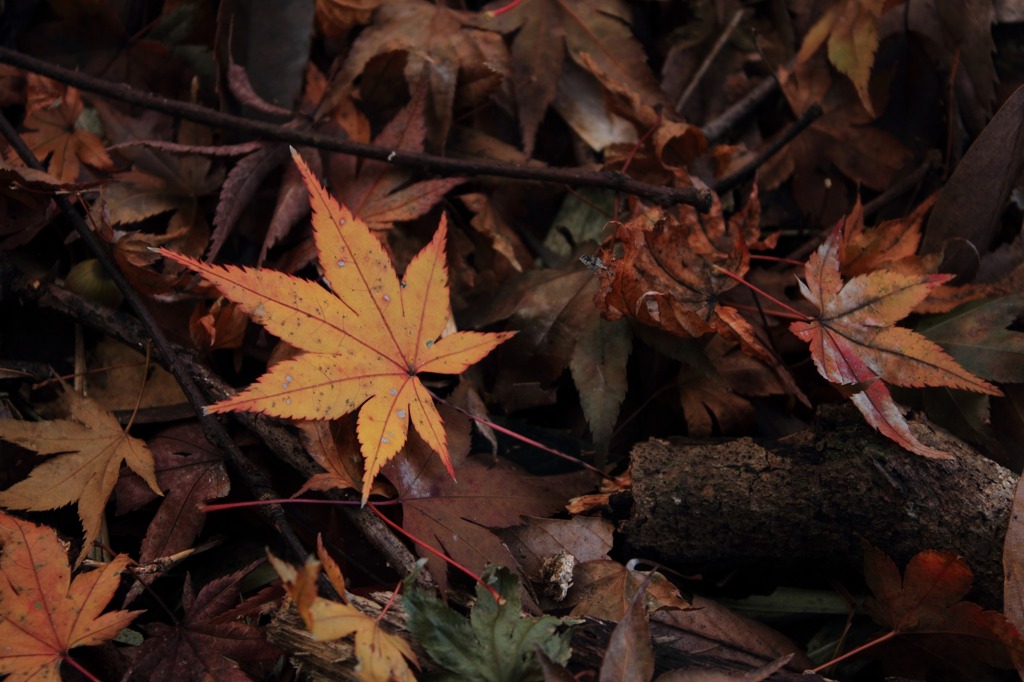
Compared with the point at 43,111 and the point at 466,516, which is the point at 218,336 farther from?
the point at 43,111

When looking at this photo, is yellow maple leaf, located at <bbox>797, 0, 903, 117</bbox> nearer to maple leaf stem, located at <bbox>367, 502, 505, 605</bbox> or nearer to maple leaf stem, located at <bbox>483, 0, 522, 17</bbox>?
maple leaf stem, located at <bbox>483, 0, 522, 17</bbox>

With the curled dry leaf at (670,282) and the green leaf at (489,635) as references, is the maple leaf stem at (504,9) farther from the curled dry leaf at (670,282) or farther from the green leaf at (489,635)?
the green leaf at (489,635)

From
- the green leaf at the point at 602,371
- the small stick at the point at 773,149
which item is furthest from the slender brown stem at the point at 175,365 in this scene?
the small stick at the point at 773,149

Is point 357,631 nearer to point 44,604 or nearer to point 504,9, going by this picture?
point 44,604

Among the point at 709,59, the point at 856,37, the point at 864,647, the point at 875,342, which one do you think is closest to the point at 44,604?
the point at 864,647

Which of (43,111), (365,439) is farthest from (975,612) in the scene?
(43,111)

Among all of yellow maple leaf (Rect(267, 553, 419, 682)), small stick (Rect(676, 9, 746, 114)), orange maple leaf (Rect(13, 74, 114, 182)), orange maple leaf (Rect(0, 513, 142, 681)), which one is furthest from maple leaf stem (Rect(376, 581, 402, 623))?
small stick (Rect(676, 9, 746, 114))

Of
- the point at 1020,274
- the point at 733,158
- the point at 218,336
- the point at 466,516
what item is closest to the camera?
the point at 466,516
